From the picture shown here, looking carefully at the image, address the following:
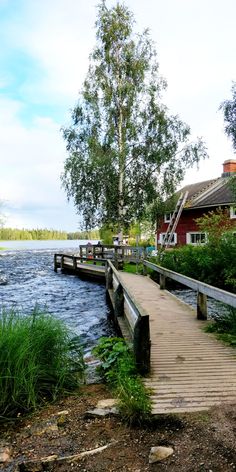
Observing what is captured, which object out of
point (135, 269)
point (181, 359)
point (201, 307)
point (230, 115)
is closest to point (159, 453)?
point (181, 359)

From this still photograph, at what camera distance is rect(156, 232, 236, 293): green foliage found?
11.0m

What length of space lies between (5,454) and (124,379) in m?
1.36

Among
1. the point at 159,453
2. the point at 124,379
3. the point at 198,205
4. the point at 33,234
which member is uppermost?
the point at 33,234

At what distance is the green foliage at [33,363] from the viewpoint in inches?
139

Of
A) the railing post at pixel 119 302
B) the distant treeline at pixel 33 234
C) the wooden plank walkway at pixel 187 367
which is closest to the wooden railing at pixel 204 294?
the wooden plank walkway at pixel 187 367

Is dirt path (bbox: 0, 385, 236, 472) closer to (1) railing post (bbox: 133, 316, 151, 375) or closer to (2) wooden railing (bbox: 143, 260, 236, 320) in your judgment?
(1) railing post (bbox: 133, 316, 151, 375)

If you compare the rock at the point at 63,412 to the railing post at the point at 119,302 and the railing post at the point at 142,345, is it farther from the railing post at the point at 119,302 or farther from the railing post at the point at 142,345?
the railing post at the point at 119,302

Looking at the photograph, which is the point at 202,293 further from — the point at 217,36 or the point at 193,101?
the point at 193,101

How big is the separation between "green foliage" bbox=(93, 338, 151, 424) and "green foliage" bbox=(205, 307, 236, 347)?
1.54m

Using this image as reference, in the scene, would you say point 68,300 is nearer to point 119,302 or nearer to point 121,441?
point 119,302

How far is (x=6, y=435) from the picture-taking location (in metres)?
3.10

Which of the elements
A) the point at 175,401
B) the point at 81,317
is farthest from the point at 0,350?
the point at 81,317

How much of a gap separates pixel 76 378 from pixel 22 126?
19702 mm

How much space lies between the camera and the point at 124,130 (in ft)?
62.3
